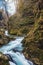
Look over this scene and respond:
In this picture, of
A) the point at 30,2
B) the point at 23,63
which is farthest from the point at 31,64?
the point at 30,2

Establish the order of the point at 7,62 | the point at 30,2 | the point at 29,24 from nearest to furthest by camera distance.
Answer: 1. the point at 7,62
2. the point at 29,24
3. the point at 30,2

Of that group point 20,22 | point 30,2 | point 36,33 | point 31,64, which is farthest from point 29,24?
point 31,64

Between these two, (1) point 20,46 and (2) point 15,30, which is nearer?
(1) point 20,46

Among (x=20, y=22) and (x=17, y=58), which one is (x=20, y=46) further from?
(x=20, y=22)

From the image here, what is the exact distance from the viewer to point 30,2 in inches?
1189

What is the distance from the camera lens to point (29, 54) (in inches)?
722

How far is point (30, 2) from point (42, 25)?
35.4ft

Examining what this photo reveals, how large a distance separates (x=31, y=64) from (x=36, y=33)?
167 inches

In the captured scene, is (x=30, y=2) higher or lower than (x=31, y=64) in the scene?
higher

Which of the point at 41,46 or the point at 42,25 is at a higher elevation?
the point at 42,25

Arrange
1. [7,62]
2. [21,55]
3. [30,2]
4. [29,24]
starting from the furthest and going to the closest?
[30,2] → [29,24] → [21,55] → [7,62]

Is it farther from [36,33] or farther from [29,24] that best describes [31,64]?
[29,24]

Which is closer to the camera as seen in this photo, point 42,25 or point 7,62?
point 7,62

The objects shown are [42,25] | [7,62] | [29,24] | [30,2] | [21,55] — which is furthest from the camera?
[30,2]
